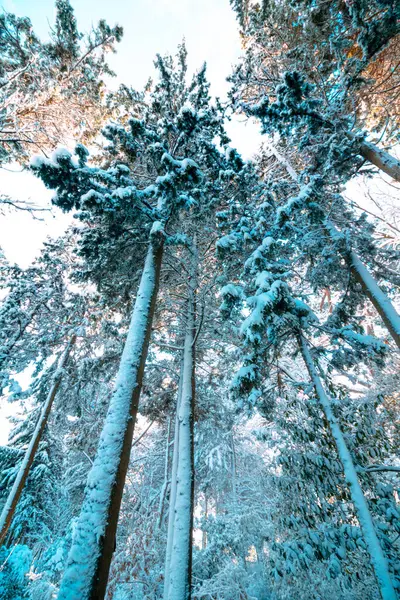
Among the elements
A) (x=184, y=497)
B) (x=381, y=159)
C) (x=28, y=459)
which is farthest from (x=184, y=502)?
(x=381, y=159)

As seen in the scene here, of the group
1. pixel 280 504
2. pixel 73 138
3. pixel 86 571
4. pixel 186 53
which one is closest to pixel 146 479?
pixel 280 504

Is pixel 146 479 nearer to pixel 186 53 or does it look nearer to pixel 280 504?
pixel 280 504

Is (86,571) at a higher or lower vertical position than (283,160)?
lower

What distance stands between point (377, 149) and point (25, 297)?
41.8 ft

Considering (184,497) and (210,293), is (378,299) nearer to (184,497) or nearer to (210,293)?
(210,293)

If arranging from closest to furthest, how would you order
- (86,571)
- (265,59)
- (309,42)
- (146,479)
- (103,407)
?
(86,571)
(309,42)
(265,59)
(103,407)
(146,479)

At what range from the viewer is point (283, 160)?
10203mm

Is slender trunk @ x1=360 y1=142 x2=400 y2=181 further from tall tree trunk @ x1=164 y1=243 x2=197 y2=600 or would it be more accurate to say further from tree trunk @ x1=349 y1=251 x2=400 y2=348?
tall tree trunk @ x1=164 y1=243 x2=197 y2=600

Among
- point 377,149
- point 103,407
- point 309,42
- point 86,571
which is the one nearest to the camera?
point 86,571

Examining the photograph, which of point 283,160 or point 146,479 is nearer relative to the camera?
point 283,160

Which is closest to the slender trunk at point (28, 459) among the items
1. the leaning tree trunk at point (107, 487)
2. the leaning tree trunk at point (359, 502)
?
the leaning tree trunk at point (107, 487)

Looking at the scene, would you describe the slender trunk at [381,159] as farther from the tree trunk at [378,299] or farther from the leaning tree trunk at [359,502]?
the leaning tree trunk at [359,502]

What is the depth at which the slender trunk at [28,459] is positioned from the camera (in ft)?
25.7

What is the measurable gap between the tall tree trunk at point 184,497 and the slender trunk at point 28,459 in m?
5.23
